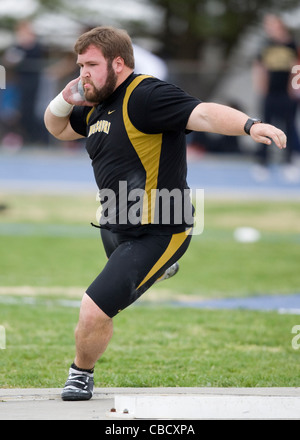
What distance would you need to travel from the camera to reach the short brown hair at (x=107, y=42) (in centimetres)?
502

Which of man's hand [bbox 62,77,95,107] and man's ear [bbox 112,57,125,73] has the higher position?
man's ear [bbox 112,57,125,73]

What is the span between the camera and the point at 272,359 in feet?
21.0

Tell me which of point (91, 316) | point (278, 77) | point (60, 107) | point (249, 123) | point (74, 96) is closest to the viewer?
point (249, 123)

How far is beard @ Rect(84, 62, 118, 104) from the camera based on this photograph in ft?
16.6

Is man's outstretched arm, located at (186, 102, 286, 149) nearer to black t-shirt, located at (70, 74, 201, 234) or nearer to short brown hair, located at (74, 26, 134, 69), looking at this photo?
black t-shirt, located at (70, 74, 201, 234)

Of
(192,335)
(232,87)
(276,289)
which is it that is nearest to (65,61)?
(232,87)

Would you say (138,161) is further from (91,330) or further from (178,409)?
(178,409)

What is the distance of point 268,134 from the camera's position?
446 cm

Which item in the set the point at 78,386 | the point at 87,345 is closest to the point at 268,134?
the point at 87,345

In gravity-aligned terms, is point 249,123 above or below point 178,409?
above

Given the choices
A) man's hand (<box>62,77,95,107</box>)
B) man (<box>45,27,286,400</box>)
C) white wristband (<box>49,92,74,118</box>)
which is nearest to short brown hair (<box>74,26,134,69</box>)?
man (<box>45,27,286,400</box>)

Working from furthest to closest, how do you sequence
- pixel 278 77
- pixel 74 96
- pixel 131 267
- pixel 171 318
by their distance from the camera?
pixel 278 77
pixel 171 318
pixel 74 96
pixel 131 267

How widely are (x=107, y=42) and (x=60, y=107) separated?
0.64m

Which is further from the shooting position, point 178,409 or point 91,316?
point 91,316
